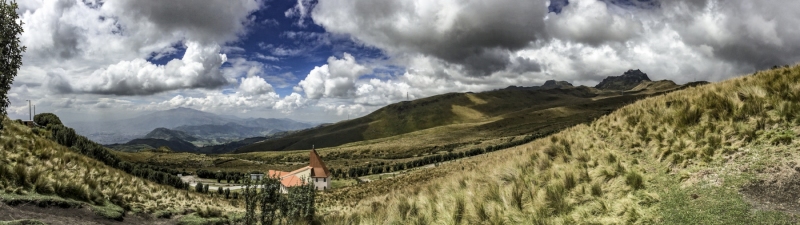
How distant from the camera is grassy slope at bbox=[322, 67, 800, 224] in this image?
22.0ft

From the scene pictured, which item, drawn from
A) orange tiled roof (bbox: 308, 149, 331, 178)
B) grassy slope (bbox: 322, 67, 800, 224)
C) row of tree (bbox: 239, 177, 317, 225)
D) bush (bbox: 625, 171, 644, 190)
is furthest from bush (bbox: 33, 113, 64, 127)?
bush (bbox: 625, 171, 644, 190)

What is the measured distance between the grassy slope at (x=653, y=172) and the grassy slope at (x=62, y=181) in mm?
9520

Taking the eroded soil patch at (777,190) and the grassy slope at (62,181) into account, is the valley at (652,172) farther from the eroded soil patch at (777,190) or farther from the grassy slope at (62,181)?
the grassy slope at (62,181)

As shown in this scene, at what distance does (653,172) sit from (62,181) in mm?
18020

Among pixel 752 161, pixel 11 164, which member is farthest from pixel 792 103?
pixel 11 164

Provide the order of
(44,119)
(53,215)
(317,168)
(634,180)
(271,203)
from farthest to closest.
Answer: (317,168) → (44,119) → (271,203) → (53,215) → (634,180)

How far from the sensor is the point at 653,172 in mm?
8398

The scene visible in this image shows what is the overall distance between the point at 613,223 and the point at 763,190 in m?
2.47

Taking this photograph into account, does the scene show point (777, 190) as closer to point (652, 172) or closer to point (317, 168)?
point (652, 172)

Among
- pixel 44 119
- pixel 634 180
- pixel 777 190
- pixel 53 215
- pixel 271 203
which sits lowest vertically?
pixel 271 203

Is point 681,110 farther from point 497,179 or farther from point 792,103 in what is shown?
point 497,179

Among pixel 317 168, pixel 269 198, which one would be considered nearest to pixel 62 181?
pixel 269 198

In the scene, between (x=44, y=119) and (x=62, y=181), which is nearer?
(x=62, y=181)

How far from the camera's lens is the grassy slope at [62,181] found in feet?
36.4
